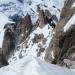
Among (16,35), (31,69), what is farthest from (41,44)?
(31,69)

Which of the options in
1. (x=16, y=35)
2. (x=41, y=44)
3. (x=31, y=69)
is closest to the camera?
(x=31, y=69)

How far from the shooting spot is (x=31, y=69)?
3918 mm

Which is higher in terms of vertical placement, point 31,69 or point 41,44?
point 31,69

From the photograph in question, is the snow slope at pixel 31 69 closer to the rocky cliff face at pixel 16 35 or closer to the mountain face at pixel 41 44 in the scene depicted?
the mountain face at pixel 41 44

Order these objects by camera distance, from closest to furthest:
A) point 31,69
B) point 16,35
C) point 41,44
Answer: point 31,69, point 41,44, point 16,35

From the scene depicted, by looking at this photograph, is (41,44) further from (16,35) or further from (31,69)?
(31,69)

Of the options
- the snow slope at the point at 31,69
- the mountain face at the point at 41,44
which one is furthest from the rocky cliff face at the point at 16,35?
the snow slope at the point at 31,69

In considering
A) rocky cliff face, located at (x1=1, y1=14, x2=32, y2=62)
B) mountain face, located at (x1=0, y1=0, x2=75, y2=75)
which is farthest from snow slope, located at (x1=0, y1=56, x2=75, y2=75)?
rocky cliff face, located at (x1=1, y1=14, x2=32, y2=62)

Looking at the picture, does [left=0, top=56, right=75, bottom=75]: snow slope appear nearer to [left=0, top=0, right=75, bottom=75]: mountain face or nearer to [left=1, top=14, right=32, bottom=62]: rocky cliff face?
[left=0, top=0, right=75, bottom=75]: mountain face

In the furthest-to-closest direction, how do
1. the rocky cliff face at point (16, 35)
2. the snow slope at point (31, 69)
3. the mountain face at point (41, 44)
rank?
the rocky cliff face at point (16, 35), the mountain face at point (41, 44), the snow slope at point (31, 69)

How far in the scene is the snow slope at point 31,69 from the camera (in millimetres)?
3857

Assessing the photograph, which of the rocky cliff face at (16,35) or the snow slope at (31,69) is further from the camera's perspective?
the rocky cliff face at (16,35)

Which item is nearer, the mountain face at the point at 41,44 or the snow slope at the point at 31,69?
the snow slope at the point at 31,69

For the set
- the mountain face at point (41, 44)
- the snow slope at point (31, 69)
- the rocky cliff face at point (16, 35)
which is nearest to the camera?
the snow slope at point (31, 69)
